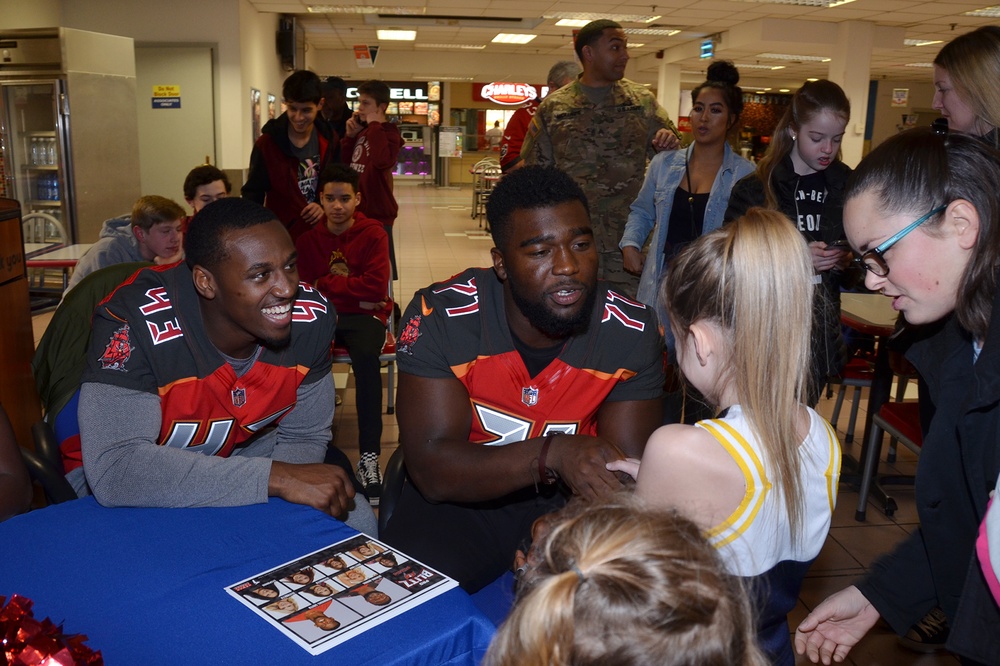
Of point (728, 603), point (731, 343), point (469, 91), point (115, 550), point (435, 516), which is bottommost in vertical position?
point (435, 516)

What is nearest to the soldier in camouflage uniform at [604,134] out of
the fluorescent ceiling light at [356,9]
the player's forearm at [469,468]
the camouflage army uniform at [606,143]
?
the camouflage army uniform at [606,143]

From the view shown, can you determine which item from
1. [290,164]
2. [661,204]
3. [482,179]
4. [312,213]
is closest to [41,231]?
[290,164]

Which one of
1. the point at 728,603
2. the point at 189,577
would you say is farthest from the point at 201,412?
the point at 728,603

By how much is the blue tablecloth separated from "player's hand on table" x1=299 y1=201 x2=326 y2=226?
2994mm

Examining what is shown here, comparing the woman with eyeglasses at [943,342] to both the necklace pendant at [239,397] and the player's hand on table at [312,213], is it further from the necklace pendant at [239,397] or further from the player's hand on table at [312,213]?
the player's hand on table at [312,213]

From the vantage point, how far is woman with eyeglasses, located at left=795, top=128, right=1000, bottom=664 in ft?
4.18

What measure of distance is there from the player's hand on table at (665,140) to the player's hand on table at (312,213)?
189 centimetres

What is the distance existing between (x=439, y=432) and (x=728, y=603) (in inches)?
45.3

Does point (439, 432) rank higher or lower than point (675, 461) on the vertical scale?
lower

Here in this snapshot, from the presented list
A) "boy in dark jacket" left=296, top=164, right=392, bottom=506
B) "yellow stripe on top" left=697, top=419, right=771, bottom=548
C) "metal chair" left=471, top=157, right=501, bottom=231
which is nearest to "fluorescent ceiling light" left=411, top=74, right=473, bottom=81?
"metal chair" left=471, top=157, right=501, bottom=231

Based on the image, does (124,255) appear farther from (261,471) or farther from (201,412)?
(261,471)

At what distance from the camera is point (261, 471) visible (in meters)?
1.72

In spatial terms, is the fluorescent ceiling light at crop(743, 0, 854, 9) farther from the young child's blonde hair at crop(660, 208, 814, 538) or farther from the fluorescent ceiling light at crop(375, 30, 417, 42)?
the young child's blonde hair at crop(660, 208, 814, 538)

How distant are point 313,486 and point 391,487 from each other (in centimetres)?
40
